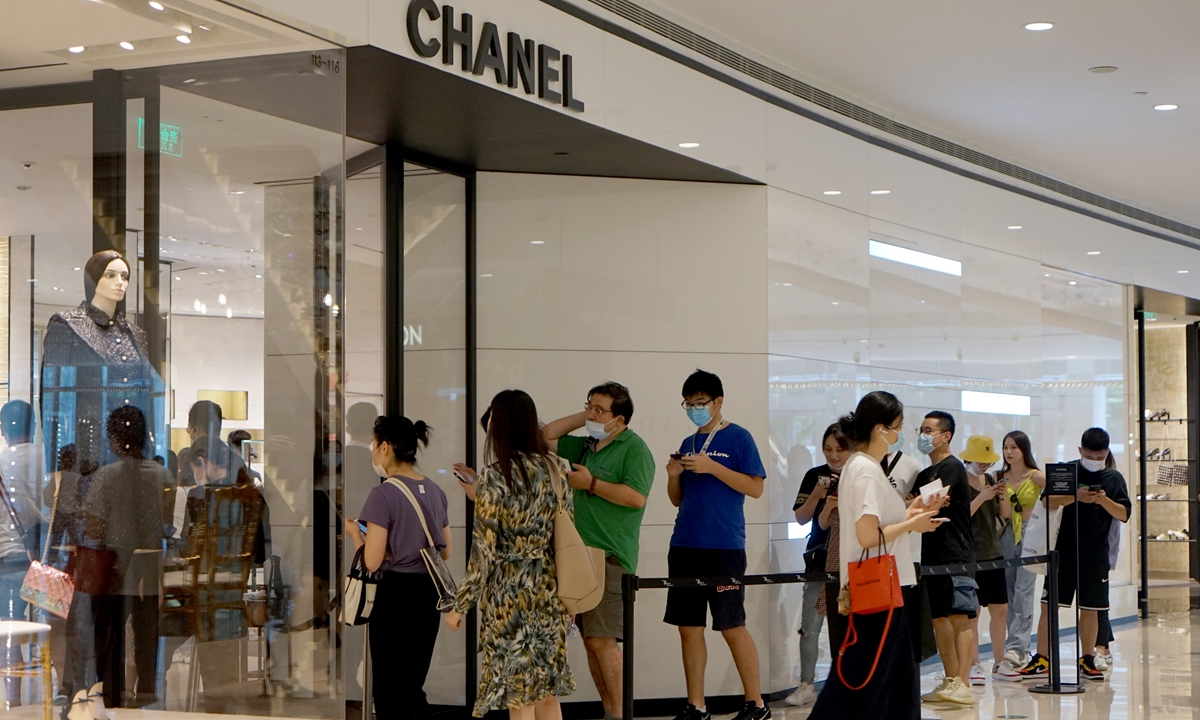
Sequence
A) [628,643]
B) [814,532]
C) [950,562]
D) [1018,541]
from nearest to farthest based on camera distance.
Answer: [628,643], [950,562], [814,532], [1018,541]

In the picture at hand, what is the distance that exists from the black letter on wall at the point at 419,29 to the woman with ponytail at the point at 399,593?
4.93ft

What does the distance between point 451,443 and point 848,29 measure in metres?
3.11

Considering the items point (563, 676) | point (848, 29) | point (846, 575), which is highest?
point (848, 29)

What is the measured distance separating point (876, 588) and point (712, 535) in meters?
1.70

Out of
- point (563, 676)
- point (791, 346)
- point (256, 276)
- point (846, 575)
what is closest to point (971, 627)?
point (791, 346)

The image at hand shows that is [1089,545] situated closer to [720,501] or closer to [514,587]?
[720,501]

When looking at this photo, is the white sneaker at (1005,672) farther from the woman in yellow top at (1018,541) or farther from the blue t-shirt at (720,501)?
the blue t-shirt at (720,501)

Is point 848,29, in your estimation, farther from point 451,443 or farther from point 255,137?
point 255,137

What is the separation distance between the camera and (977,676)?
7.58m

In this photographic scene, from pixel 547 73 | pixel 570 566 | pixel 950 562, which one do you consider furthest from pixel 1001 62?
pixel 570 566

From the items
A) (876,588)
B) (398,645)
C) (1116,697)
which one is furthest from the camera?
(1116,697)

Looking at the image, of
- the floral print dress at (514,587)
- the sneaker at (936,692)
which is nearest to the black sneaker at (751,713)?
the sneaker at (936,692)

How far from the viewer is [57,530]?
3789mm

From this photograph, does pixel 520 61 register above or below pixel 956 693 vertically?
above
